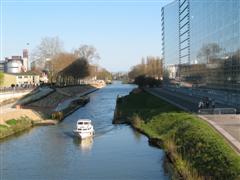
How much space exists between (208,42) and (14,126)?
3409 cm

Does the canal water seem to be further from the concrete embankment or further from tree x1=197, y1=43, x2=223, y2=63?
tree x1=197, y1=43, x2=223, y2=63

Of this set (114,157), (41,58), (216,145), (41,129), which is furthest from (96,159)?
(41,58)

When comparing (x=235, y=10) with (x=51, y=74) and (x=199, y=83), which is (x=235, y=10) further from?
(x=51, y=74)

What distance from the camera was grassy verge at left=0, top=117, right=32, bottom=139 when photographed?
177ft

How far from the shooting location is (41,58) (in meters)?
159

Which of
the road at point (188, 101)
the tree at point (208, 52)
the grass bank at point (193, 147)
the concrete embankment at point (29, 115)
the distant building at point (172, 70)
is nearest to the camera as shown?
the grass bank at point (193, 147)

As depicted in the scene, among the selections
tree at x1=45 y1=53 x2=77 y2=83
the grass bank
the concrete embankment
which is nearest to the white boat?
the grass bank

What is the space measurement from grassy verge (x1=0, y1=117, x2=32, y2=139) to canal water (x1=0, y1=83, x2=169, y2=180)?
133 centimetres

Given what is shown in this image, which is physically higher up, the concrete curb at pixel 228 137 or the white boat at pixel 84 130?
the concrete curb at pixel 228 137

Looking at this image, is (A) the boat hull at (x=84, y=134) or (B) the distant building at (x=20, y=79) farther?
(B) the distant building at (x=20, y=79)

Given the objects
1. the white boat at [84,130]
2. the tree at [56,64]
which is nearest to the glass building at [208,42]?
the white boat at [84,130]

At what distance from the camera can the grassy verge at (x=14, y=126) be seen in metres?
54.0

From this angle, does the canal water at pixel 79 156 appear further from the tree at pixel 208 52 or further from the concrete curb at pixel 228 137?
the tree at pixel 208 52

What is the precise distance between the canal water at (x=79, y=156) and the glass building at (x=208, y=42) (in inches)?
570
